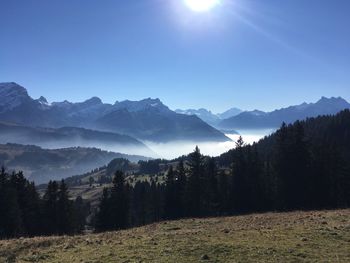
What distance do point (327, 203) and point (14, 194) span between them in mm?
55241

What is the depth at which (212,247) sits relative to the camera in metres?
21.9

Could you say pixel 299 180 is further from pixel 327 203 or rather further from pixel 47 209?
pixel 47 209

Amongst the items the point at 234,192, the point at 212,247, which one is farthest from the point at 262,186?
the point at 212,247

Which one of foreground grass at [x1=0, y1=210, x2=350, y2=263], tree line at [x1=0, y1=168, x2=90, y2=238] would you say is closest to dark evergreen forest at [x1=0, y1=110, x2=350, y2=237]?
tree line at [x1=0, y1=168, x2=90, y2=238]

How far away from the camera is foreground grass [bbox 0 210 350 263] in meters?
20.1

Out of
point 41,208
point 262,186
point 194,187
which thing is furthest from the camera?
point 262,186

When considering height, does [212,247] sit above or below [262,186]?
below

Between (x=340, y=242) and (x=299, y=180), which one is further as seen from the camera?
(x=299, y=180)

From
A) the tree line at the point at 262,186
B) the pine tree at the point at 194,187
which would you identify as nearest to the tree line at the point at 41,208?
the tree line at the point at 262,186

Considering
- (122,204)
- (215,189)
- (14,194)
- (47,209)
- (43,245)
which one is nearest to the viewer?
(43,245)

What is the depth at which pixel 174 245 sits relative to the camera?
23094 millimetres

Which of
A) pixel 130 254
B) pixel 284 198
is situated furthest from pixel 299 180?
pixel 130 254

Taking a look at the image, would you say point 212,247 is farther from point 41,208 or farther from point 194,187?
point 41,208

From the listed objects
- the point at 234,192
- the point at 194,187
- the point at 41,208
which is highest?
the point at 194,187
